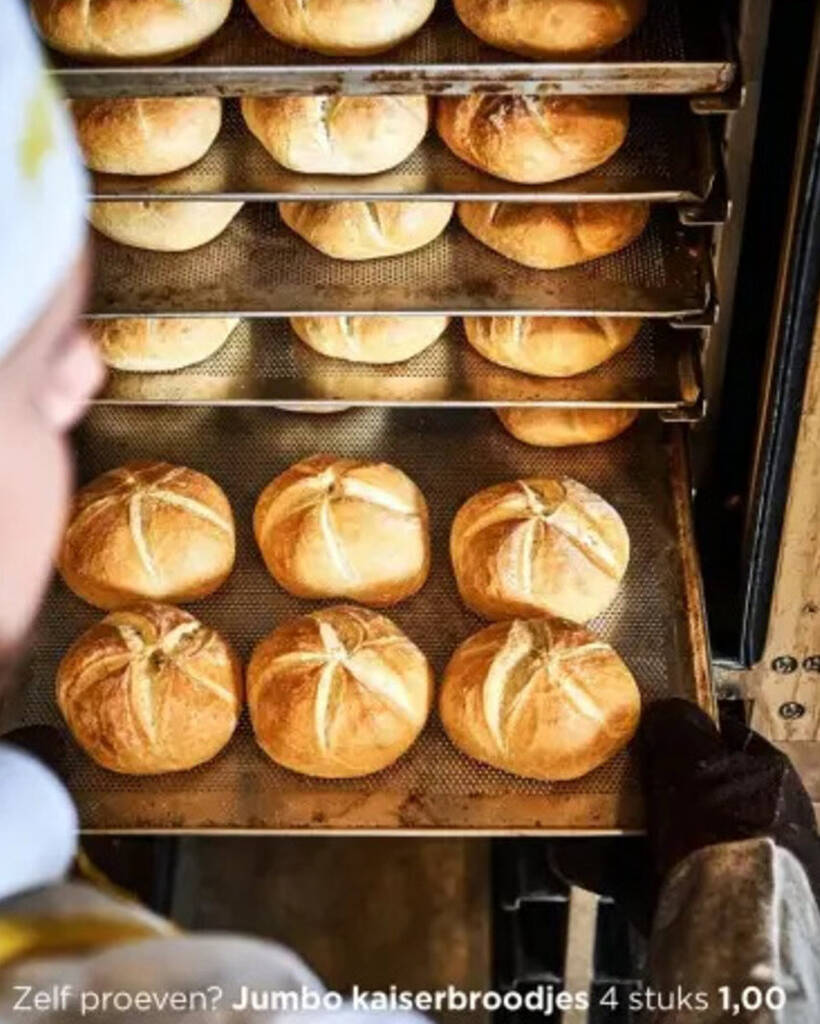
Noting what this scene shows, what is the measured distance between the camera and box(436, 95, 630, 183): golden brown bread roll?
1.77 meters

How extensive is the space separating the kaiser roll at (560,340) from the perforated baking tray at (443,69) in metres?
0.44

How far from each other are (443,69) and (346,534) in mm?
682

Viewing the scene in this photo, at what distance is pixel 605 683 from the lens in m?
1.86

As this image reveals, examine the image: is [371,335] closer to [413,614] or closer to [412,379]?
[412,379]

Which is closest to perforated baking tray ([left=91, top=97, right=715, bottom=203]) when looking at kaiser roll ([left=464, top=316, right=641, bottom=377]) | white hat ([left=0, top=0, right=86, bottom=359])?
kaiser roll ([left=464, top=316, right=641, bottom=377])

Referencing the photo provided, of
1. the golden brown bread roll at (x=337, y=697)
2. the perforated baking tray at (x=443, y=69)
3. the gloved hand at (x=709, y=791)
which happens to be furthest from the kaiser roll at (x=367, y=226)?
the gloved hand at (x=709, y=791)

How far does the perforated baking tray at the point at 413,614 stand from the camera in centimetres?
185

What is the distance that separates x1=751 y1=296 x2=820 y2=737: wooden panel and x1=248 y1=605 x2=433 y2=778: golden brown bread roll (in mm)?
501

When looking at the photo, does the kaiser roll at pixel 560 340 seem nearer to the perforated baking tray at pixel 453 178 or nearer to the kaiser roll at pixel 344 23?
the perforated baking tray at pixel 453 178

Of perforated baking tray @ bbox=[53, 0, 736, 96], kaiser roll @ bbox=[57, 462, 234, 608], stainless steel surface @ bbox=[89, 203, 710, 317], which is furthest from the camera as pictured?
kaiser roll @ bbox=[57, 462, 234, 608]

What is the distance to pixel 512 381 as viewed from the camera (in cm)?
208

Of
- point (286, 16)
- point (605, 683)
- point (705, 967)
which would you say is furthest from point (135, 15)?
point (705, 967)

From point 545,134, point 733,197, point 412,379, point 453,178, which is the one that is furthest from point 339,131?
point 733,197

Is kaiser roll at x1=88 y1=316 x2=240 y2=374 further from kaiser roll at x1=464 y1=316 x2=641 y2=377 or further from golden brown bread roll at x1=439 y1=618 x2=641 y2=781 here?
golden brown bread roll at x1=439 y1=618 x2=641 y2=781
